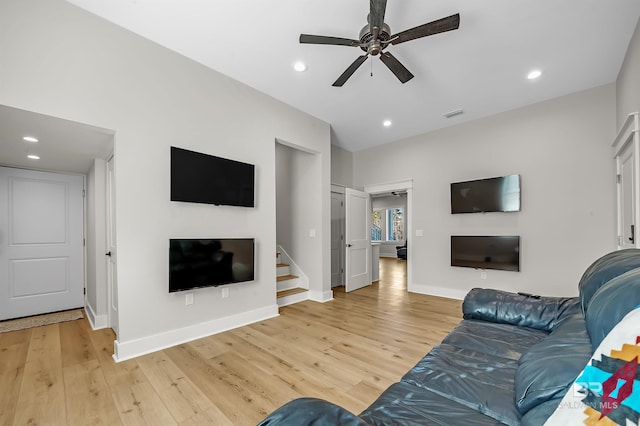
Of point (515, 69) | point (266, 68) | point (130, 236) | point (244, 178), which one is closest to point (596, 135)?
point (515, 69)

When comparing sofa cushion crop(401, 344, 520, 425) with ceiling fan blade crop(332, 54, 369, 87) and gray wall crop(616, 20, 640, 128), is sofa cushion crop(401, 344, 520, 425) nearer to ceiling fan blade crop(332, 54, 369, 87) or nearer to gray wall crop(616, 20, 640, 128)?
ceiling fan blade crop(332, 54, 369, 87)

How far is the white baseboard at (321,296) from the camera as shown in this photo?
4403 millimetres

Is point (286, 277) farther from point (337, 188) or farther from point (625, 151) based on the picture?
point (625, 151)

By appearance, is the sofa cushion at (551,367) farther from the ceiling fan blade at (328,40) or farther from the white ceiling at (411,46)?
the white ceiling at (411,46)

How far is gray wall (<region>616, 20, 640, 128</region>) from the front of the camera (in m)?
2.52

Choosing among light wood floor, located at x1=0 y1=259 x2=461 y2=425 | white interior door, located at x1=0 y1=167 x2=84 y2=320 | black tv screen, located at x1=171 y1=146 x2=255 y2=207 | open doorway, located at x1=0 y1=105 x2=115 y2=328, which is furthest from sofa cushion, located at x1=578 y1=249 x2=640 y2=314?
white interior door, located at x1=0 y1=167 x2=84 y2=320

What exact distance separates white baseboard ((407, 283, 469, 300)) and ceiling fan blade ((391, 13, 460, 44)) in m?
3.96

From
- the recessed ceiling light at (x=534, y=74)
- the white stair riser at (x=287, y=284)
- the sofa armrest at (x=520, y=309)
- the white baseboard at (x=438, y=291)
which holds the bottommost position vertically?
the white baseboard at (x=438, y=291)

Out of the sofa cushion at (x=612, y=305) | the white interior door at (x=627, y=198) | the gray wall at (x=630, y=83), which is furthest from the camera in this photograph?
the white interior door at (x=627, y=198)

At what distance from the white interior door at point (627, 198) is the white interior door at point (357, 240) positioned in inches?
141

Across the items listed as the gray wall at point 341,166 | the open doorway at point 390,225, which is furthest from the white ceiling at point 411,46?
the open doorway at point 390,225

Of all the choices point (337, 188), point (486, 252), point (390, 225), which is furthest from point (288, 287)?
point (390, 225)

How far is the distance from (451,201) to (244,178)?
3.52 meters

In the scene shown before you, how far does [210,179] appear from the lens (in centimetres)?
305
